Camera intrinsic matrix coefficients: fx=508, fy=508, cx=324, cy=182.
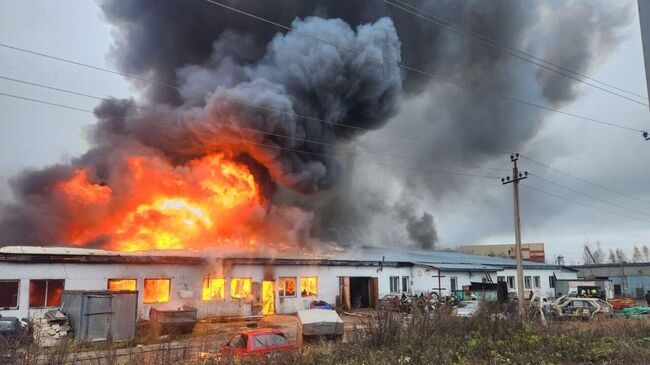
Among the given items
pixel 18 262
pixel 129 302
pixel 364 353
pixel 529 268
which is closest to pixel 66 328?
pixel 129 302

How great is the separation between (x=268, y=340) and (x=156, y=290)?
1289cm

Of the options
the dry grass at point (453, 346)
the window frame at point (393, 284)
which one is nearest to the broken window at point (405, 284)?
the window frame at point (393, 284)

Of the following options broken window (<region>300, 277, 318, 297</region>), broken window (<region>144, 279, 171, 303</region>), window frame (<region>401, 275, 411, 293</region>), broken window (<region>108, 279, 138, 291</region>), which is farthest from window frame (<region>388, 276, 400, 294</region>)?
broken window (<region>108, 279, 138, 291</region>)

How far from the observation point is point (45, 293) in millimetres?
21062

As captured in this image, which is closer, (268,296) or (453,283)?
(268,296)

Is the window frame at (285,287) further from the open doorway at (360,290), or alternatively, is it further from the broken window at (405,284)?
the broken window at (405,284)

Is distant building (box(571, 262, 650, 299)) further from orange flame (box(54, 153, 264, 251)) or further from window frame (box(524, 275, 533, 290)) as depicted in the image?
orange flame (box(54, 153, 264, 251))

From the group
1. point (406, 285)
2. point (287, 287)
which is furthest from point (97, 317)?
point (406, 285)

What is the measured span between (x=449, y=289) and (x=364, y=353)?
91.1 feet

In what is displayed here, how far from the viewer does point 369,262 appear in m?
33.3

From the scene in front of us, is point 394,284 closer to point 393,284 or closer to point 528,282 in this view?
point 393,284

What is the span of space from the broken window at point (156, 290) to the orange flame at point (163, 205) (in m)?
4.94

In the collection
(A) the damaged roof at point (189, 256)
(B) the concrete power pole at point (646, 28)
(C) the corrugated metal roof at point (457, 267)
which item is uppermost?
(B) the concrete power pole at point (646, 28)

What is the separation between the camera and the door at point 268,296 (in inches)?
1108
